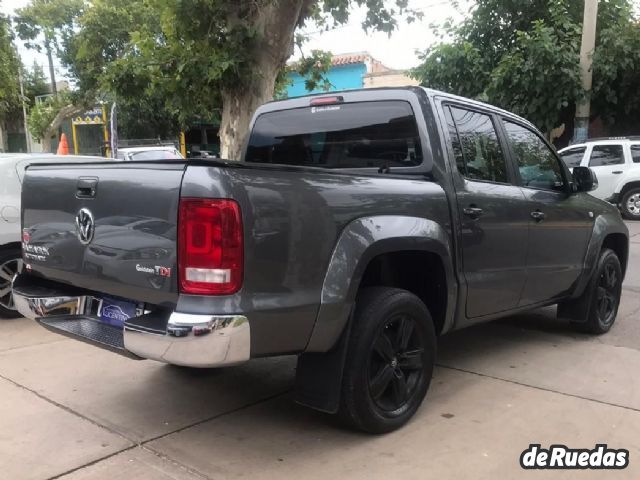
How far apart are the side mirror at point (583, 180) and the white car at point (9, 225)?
431 centimetres

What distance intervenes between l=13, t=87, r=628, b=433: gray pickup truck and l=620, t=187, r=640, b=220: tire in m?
9.93

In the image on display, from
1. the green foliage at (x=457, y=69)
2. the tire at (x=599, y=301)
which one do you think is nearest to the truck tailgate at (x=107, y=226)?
the tire at (x=599, y=301)

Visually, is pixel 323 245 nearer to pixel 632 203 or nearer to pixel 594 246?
pixel 594 246

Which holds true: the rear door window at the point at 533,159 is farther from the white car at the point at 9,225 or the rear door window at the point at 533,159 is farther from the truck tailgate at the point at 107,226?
the white car at the point at 9,225

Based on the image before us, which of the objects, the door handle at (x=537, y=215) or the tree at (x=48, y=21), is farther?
the tree at (x=48, y=21)

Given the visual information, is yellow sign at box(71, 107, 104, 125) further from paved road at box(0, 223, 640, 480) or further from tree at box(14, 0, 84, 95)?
paved road at box(0, 223, 640, 480)

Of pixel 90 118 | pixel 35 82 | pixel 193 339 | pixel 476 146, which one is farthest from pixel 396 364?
pixel 35 82

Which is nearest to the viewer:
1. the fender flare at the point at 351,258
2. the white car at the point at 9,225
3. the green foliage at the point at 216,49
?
the fender flare at the point at 351,258

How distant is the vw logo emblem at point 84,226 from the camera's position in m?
3.19

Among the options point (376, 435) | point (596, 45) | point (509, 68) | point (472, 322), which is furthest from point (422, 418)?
point (596, 45)

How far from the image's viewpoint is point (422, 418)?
3715 millimetres

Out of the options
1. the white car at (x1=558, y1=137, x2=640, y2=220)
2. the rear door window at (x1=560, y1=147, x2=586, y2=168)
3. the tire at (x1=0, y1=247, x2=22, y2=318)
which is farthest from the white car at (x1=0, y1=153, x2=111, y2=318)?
the white car at (x1=558, y1=137, x2=640, y2=220)

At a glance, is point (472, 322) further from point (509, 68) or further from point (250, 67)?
point (509, 68)

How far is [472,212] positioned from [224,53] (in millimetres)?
4985
